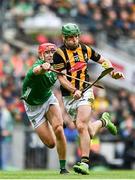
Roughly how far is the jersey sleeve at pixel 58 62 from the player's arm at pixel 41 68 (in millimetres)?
471

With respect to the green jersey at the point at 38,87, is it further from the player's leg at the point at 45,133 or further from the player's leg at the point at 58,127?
the player's leg at the point at 45,133

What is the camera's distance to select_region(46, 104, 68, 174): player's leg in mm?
16506

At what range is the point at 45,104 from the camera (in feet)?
55.3

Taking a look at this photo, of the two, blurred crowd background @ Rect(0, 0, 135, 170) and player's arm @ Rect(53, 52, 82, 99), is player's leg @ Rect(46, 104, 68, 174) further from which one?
blurred crowd background @ Rect(0, 0, 135, 170)

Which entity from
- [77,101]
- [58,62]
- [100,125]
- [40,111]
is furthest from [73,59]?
[100,125]

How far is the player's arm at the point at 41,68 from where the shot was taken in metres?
15.8

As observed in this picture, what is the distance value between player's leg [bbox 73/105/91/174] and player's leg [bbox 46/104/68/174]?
33 cm

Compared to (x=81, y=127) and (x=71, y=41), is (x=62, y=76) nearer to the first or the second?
(x=71, y=41)

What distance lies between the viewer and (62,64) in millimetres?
16438

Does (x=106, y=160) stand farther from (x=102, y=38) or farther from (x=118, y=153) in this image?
(x=102, y=38)

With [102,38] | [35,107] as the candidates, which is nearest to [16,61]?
[102,38]

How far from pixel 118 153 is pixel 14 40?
17.4ft

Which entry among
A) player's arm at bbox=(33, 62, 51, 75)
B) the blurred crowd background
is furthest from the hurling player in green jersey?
the blurred crowd background

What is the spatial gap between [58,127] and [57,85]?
35.1 feet
